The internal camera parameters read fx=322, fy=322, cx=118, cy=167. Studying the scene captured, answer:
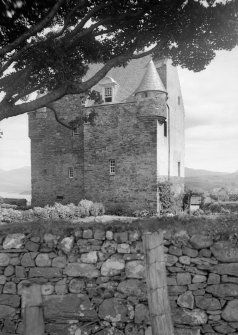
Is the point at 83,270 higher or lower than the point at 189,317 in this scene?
higher

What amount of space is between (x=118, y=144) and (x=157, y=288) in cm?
2217

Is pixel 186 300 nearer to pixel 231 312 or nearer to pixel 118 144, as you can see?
pixel 231 312

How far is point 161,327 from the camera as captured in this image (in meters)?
3.93

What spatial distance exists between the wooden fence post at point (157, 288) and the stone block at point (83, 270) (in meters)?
2.87

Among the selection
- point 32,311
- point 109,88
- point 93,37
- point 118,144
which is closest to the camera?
point 32,311

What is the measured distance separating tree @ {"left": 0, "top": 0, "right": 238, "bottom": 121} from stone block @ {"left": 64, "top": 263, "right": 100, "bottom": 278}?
25.7ft

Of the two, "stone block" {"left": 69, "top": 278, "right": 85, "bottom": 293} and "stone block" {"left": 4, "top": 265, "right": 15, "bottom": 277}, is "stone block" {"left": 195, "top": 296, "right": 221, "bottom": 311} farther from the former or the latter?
"stone block" {"left": 4, "top": 265, "right": 15, "bottom": 277}

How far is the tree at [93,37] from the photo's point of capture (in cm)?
1205

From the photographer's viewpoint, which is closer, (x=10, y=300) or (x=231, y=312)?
(x=231, y=312)

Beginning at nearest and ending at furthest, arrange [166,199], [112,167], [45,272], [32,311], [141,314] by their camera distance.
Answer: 1. [32,311]
2. [141,314]
3. [45,272]
4. [166,199]
5. [112,167]

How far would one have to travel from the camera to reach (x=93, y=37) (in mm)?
13711

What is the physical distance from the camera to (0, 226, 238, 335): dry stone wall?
6.37m

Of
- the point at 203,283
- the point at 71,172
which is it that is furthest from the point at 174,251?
the point at 71,172

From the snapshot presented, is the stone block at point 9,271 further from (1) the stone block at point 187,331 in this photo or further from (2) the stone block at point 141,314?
(1) the stone block at point 187,331
